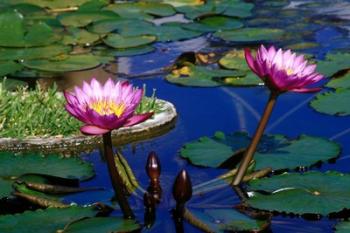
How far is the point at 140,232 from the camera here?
213 cm

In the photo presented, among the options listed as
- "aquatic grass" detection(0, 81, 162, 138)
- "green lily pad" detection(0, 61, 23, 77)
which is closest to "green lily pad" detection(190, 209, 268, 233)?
"aquatic grass" detection(0, 81, 162, 138)

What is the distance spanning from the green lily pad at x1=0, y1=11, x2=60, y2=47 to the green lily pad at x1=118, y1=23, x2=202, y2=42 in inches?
17.5

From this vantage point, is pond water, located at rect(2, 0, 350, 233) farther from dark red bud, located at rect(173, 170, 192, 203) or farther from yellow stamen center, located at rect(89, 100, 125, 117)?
yellow stamen center, located at rect(89, 100, 125, 117)

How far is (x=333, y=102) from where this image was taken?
3227 millimetres

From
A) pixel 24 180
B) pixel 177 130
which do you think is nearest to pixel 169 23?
pixel 177 130

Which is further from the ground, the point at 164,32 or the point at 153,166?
the point at 153,166

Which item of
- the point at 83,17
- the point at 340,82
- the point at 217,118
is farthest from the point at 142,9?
the point at 217,118

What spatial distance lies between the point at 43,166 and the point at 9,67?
1.58 meters

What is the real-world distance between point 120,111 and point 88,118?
102 millimetres

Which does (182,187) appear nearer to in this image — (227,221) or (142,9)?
(227,221)

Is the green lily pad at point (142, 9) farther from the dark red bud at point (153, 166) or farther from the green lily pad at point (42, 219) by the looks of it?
the green lily pad at point (42, 219)

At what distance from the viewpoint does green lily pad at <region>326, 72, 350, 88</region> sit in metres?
3.48

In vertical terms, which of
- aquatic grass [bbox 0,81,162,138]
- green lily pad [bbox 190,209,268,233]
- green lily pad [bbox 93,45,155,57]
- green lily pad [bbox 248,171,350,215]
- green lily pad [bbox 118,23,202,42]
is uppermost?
green lily pad [bbox 248,171,350,215]

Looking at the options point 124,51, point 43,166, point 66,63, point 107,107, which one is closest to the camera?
point 107,107
